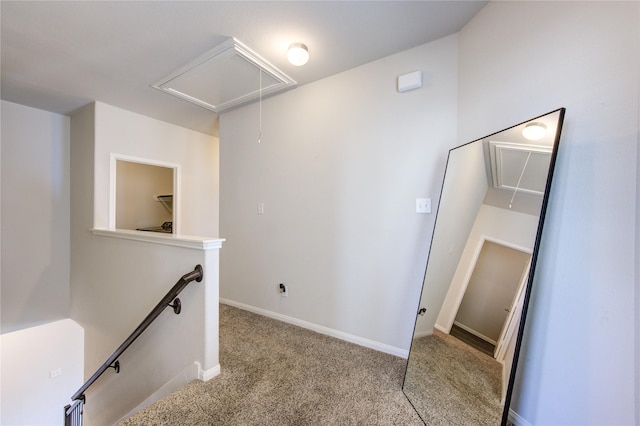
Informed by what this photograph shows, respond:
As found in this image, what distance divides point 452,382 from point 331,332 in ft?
3.58

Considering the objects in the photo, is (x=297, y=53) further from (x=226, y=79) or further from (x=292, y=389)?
(x=292, y=389)

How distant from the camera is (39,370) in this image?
3.32m

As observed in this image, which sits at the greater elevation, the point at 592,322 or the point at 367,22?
the point at 367,22

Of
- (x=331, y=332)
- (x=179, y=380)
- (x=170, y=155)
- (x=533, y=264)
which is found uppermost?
(x=170, y=155)

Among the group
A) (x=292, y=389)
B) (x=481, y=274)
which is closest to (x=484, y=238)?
(x=481, y=274)

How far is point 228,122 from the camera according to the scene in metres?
3.09

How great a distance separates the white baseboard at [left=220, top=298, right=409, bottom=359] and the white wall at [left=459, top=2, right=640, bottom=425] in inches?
33.1

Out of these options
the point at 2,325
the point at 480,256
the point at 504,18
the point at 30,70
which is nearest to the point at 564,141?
the point at 480,256

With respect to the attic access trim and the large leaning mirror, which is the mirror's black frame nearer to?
the large leaning mirror

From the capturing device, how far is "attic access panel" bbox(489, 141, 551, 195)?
119 centimetres

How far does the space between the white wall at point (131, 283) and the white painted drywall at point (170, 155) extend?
0.01 m

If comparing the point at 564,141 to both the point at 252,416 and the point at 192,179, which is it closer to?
the point at 252,416

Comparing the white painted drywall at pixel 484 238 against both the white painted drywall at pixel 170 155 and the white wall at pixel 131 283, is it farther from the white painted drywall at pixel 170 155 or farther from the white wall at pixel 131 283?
the white painted drywall at pixel 170 155

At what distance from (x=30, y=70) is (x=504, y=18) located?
12.1 ft
